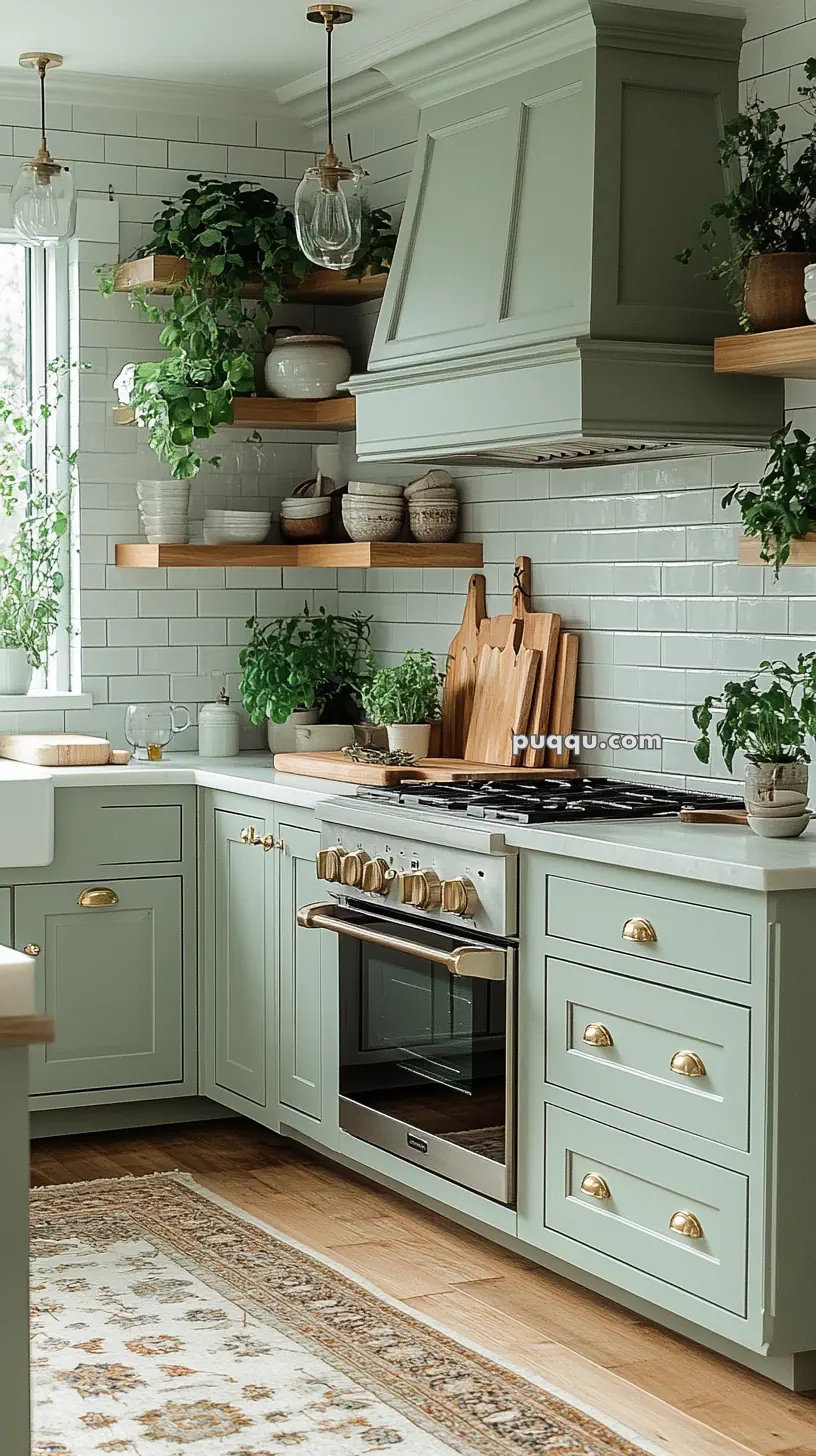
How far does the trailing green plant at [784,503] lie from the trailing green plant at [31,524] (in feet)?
7.94

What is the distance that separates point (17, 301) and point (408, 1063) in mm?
2706

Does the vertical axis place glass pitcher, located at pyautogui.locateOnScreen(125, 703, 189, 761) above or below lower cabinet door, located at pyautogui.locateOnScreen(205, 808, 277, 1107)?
above

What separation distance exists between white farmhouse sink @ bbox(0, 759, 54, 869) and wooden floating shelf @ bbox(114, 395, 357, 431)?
47.3 inches

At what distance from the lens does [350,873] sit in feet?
14.0

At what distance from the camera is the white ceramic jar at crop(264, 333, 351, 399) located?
547 cm

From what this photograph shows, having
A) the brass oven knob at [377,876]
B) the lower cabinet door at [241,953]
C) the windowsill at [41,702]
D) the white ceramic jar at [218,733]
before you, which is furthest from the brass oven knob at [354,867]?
the windowsill at [41,702]

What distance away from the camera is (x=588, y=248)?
395 cm

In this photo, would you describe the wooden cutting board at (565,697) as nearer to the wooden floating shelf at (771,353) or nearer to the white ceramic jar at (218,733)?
the wooden floating shelf at (771,353)

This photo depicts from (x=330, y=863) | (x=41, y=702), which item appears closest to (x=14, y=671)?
(x=41, y=702)

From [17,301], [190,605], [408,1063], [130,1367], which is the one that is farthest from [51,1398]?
[17,301]

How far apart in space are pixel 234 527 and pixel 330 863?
1514 millimetres

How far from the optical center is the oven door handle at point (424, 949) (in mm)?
3811

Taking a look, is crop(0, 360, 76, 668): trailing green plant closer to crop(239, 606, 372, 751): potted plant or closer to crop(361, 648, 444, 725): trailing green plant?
crop(239, 606, 372, 751): potted plant

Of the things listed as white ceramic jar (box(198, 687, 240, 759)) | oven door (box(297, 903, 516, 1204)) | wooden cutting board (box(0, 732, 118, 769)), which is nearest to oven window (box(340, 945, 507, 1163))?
oven door (box(297, 903, 516, 1204))
